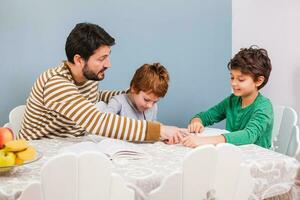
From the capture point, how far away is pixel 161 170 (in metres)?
1.10

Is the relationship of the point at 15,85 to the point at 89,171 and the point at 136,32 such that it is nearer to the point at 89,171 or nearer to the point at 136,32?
the point at 136,32

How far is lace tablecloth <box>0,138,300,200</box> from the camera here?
39.5 inches

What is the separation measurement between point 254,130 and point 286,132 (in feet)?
1.42

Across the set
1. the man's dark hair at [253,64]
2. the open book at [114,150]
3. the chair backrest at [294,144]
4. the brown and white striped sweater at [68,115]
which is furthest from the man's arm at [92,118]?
the chair backrest at [294,144]

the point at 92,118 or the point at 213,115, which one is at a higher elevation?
the point at 92,118

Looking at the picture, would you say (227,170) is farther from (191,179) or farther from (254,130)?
(254,130)

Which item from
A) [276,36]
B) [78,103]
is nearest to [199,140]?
[78,103]

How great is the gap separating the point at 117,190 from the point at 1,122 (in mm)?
1086

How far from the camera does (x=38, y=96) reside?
1.46 m

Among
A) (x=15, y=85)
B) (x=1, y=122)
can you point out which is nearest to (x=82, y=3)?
(x=15, y=85)

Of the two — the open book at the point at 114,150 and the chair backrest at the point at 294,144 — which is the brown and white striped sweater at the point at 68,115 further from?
the chair backrest at the point at 294,144

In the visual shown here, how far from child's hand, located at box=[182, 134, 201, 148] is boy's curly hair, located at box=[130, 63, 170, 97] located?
28 centimetres

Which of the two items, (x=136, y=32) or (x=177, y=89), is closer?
(x=136, y=32)

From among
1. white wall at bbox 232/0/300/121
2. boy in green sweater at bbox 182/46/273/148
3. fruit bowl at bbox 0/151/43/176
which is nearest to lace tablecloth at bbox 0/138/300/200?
fruit bowl at bbox 0/151/43/176
